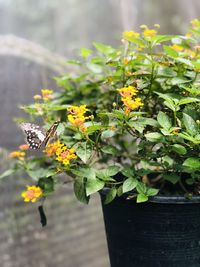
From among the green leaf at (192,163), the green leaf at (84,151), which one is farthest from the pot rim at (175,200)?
the green leaf at (84,151)

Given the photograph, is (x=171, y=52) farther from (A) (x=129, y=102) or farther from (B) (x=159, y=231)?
(B) (x=159, y=231)

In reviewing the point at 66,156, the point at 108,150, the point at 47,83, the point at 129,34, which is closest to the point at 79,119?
the point at 66,156

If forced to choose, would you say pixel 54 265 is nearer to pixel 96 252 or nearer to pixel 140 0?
pixel 96 252

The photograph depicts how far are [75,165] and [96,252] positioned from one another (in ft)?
3.55

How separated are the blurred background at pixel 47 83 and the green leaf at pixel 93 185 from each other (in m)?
0.76

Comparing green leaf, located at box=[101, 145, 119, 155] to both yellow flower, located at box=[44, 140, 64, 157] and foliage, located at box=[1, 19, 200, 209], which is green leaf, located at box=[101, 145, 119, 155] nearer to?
foliage, located at box=[1, 19, 200, 209]

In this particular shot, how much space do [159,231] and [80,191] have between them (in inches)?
9.1

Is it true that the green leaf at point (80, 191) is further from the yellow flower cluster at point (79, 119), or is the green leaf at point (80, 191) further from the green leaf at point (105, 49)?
the green leaf at point (105, 49)

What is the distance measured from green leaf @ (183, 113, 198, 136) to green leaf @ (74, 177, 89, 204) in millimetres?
288

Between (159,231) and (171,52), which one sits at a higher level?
(171,52)

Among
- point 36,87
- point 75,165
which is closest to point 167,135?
point 75,165

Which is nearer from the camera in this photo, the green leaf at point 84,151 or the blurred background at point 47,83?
the green leaf at point 84,151

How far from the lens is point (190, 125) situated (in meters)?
0.96

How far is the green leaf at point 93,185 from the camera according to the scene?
976mm
